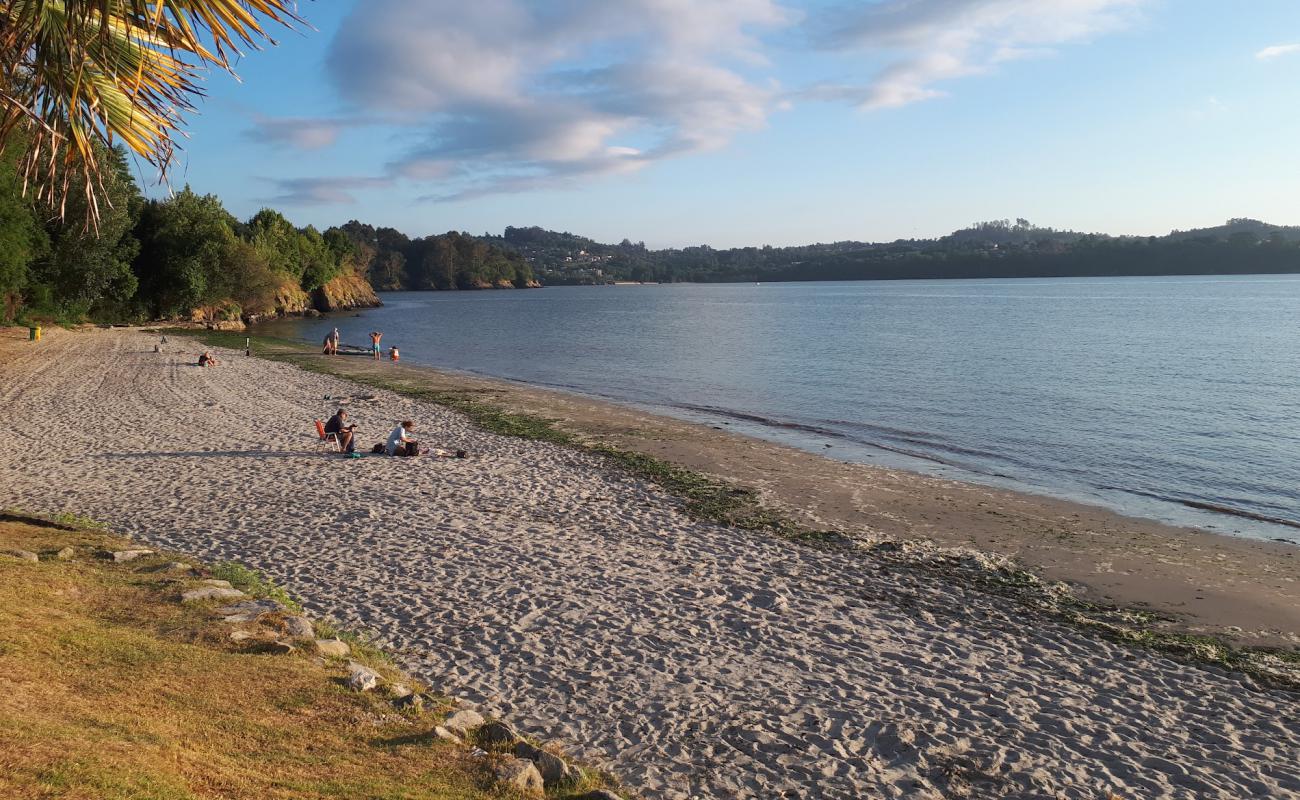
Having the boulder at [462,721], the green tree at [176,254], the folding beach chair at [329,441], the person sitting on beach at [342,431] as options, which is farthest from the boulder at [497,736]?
the green tree at [176,254]

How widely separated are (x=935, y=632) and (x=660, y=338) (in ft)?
198

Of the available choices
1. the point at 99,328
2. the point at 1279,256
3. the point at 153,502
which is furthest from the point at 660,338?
the point at 1279,256

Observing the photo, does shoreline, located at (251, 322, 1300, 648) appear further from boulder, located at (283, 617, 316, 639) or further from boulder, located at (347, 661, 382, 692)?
boulder, located at (347, 661, 382, 692)

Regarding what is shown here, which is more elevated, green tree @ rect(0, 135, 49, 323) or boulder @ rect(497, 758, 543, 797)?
green tree @ rect(0, 135, 49, 323)

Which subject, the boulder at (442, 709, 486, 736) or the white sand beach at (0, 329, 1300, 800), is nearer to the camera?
the boulder at (442, 709, 486, 736)

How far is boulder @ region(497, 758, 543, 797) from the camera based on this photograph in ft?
18.6

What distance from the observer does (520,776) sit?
5.77 metres

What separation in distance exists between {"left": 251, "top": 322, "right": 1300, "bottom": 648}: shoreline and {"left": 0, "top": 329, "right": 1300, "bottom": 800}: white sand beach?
2.16m

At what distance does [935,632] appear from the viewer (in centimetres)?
1025

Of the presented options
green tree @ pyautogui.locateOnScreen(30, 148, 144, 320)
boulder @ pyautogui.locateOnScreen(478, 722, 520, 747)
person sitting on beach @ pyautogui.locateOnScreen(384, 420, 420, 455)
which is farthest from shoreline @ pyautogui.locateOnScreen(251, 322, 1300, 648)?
green tree @ pyautogui.locateOnScreen(30, 148, 144, 320)

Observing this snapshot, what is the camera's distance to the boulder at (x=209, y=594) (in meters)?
8.50

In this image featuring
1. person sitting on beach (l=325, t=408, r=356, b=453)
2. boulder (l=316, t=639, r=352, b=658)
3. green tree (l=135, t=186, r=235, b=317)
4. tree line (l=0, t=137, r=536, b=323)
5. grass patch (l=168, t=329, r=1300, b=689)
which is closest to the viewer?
boulder (l=316, t=639, r=352, b=658)

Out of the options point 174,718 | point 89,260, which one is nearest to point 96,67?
point 174,718

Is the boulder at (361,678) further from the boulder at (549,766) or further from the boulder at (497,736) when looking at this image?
the boulder at (549,766)
